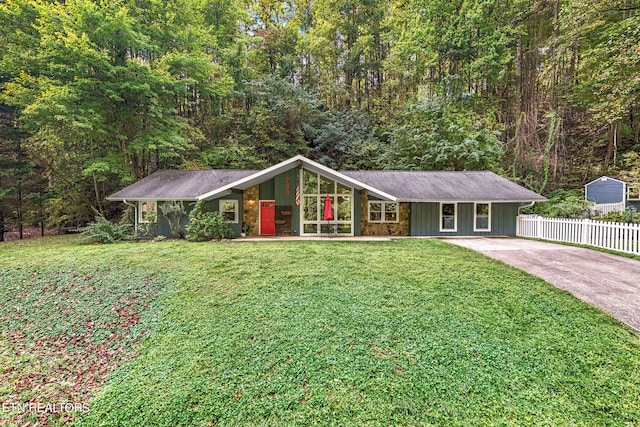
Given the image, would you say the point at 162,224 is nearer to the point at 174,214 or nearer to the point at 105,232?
the point at 174,214

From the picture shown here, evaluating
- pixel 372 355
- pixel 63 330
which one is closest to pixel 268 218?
pixel 63 330

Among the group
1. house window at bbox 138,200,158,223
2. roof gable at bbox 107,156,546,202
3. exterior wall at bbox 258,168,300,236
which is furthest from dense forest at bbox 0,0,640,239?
exterior wall at bbox 258,168,300,236

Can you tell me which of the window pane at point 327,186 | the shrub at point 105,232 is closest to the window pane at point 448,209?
the window pane at point 327,186

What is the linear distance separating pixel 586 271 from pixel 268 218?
1035 centimetres

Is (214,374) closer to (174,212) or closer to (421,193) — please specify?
(174,212)

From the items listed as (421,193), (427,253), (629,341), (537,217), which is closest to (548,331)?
(629,341)

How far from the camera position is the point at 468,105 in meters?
19.0

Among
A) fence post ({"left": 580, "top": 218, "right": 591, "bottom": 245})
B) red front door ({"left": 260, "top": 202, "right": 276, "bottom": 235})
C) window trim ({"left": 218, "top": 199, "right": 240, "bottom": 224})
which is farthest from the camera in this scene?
red front door ({"left": 260, "top": 202, "right": 276, "bottom": 235})

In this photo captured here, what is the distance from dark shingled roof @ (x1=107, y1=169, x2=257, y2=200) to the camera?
37.4 ft

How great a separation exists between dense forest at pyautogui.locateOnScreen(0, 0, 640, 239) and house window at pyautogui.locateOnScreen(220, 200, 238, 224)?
187 inches

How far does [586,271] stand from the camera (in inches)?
245

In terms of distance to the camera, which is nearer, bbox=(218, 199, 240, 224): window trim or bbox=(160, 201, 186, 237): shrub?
bbox=(160, 201, 186, 237): shrub

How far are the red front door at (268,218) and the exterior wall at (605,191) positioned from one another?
58.4 ft

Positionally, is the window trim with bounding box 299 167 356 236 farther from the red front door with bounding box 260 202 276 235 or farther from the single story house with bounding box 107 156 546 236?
the red front door with bounding box 260 202 276 235
